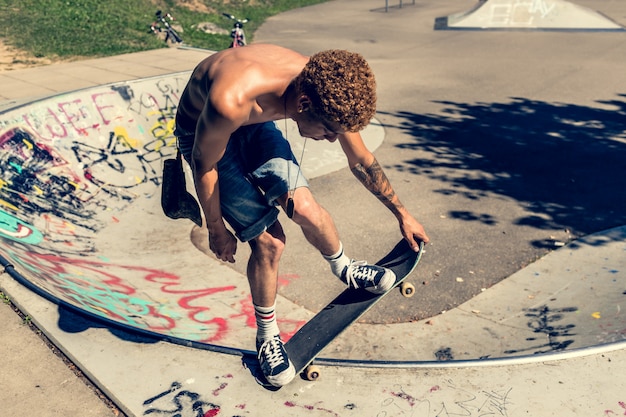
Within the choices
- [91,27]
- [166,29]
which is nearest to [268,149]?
[166,29]

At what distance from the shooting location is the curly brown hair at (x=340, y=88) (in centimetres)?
281

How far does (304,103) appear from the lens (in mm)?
2924

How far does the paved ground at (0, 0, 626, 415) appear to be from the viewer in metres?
3.42

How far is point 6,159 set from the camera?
6309 mm

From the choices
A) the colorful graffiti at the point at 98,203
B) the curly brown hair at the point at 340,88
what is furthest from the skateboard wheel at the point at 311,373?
the curly brown hair at the point at 340,88

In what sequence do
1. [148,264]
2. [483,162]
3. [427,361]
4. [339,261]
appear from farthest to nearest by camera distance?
1. [483,162]
2. [148,264]
3. [339,261]
4. [427,361]

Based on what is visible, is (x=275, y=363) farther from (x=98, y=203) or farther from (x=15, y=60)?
(x=15, y=60)

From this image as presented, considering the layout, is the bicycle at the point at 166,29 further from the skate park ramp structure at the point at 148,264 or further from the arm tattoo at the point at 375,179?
the arm tattoo at the point at 375,179

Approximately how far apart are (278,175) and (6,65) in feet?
35.5

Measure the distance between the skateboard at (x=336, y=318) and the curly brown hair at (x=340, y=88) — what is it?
1.39m

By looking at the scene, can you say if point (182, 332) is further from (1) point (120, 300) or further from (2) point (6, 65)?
(2) point (6, 65)

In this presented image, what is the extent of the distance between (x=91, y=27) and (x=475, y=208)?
12171 mm

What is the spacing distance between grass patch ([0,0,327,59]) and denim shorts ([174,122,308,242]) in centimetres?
1111

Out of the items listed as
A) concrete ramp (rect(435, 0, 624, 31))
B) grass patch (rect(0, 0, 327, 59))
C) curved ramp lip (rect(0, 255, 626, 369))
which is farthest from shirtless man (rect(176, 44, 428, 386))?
concrete ramp (rect(435, 0, 624, 31))
